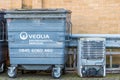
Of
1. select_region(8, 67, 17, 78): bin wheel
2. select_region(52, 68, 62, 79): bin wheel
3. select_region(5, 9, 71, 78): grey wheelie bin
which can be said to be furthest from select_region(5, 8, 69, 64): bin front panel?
select_region(8, 67, 17, 78): bin wheel

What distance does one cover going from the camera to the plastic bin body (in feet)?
35.8

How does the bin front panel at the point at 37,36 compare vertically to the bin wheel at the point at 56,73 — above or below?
above

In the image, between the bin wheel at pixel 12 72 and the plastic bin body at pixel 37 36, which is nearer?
the plastic bin body at pixel 37 36

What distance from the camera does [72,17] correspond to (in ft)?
41.1

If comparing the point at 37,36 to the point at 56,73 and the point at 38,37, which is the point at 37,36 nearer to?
the point at 38,37

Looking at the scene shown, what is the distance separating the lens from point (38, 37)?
429 inches

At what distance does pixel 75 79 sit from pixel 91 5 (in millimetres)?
2496

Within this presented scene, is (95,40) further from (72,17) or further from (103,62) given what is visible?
(72,17)

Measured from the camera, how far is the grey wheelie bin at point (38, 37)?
35.8ft

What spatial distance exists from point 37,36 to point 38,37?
0.03 m

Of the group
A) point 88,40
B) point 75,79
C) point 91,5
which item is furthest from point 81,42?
point 91,5

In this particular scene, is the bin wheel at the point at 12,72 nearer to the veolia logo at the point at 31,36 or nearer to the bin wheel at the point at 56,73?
the veolia logo at the point at 31,36

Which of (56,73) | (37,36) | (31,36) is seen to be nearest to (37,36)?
(37,36)

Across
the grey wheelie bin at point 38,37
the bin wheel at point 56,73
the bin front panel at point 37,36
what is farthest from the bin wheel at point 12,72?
the bin wheel at point 56,73
